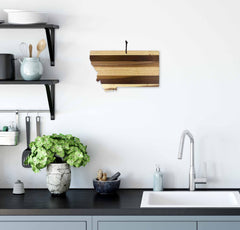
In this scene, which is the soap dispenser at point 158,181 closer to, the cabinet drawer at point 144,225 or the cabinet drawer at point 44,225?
the cabinet drawer at point 144,225

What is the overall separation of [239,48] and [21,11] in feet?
4.41

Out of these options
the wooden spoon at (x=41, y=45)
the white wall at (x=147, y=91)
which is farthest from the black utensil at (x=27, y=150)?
the wooden spoon at (x=41, y=45)

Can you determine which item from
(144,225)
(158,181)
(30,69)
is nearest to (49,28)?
(30,69)

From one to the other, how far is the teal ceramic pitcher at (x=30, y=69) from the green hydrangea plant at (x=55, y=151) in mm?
363

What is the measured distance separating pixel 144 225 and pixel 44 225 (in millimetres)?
532

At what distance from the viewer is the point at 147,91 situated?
310 cm

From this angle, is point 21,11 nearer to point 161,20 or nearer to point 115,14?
point 115,14

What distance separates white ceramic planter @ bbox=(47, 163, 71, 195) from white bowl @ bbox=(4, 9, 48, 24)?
86 cm

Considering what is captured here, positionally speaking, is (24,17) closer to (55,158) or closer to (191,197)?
(55,158)

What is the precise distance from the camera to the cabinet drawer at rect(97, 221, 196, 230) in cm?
260

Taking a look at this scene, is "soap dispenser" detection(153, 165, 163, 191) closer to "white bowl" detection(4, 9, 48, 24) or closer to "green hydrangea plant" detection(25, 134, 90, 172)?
"green hydrangea plant" detection(25, 134, 90, 172)

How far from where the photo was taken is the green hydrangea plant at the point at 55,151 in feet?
9.44

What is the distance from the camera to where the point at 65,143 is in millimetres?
2924

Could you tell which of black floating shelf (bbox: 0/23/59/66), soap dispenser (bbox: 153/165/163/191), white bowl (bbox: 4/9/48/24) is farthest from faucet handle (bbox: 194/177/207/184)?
white bowl (bbox: 4/9/48/24)
